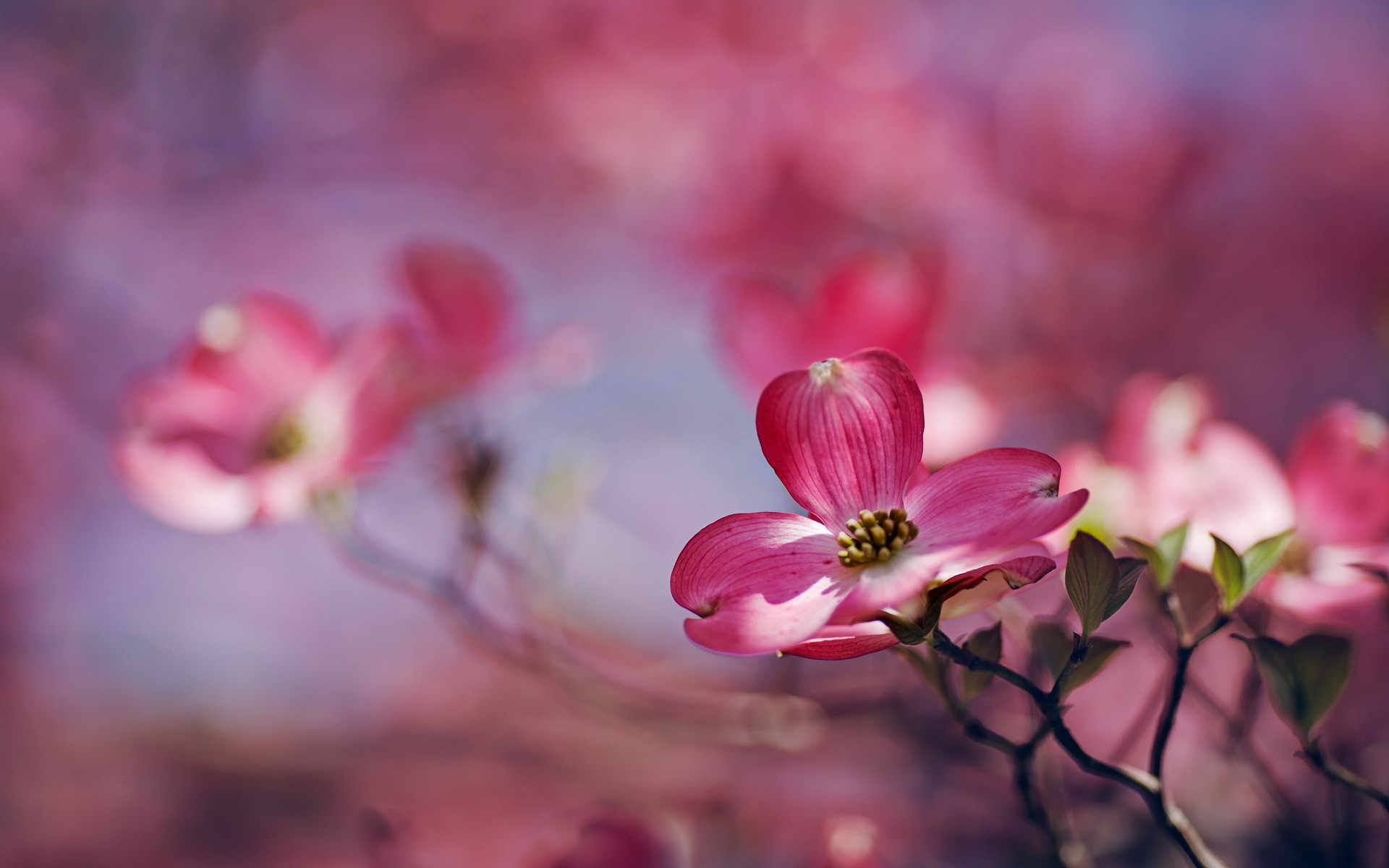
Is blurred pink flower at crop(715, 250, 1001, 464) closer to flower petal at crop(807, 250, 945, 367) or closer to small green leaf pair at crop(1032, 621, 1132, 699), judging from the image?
flower petal at crop(807, 250, 945, 367)

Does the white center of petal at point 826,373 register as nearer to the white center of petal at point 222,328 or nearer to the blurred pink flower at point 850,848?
the blurred pink flower at point 850,848

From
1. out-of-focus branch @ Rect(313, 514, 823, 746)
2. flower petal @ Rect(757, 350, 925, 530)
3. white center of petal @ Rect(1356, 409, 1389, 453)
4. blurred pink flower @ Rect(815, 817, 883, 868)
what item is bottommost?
blurred pink flower @ Rect(815, 817, 883, 868)

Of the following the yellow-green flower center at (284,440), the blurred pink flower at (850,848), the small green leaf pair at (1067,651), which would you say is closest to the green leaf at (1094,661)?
the small green leaf pair at (1067,651)

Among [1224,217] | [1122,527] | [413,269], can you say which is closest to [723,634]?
[1122,527]

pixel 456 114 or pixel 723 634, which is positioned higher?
pixel 456 114

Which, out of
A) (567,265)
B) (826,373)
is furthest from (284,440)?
(567,265)

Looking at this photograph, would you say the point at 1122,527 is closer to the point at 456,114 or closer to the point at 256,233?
the point at 456,114

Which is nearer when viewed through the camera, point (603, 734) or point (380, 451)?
point (380, 451)

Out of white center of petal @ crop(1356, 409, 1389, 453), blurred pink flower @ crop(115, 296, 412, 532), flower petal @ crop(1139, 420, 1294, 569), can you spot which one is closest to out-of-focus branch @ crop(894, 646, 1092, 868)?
flower petal @ crop(1139, 420, 1294, 569)
